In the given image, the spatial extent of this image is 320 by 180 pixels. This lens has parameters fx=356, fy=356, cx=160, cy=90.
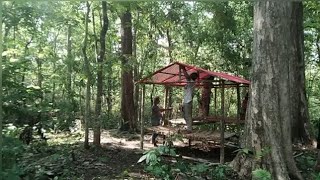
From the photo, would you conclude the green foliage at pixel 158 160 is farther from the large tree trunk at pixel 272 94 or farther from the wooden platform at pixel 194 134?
the wooden platform at pixel 194 134

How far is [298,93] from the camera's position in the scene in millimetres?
9062

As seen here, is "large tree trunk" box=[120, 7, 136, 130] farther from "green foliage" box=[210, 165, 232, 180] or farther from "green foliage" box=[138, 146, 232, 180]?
"green foliage" box=[210, 165, 232, 180]

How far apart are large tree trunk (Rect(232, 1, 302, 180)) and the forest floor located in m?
0.73

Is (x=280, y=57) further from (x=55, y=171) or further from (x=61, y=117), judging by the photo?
(x=61, y=117)

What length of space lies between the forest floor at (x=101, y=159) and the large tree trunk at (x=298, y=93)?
94 centimetres

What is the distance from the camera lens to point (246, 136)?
19.0 feet

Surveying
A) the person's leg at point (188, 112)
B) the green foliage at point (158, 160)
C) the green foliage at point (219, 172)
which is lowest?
the green foliage at point (219, 172)

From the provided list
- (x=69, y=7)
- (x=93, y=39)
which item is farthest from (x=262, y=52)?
(x=69, y=7)

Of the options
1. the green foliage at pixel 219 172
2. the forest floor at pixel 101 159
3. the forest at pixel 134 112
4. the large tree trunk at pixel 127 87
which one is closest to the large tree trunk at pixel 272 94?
the forest at pixel 134 112

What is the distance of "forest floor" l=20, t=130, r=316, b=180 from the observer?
6180 mm

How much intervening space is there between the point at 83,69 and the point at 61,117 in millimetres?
1277

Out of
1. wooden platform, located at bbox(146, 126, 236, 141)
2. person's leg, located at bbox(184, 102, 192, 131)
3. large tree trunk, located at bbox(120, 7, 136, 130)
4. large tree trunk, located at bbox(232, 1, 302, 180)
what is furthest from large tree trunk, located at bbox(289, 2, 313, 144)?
large tree trunk, located at bbox(120, 7, 136, 130)

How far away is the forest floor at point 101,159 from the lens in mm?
6180

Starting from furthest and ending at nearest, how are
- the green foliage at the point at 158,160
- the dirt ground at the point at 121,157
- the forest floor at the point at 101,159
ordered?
the dirt ground at the point at 121,157, the forest floor at the point at 101,159, the green foliage at the point at 158,160
